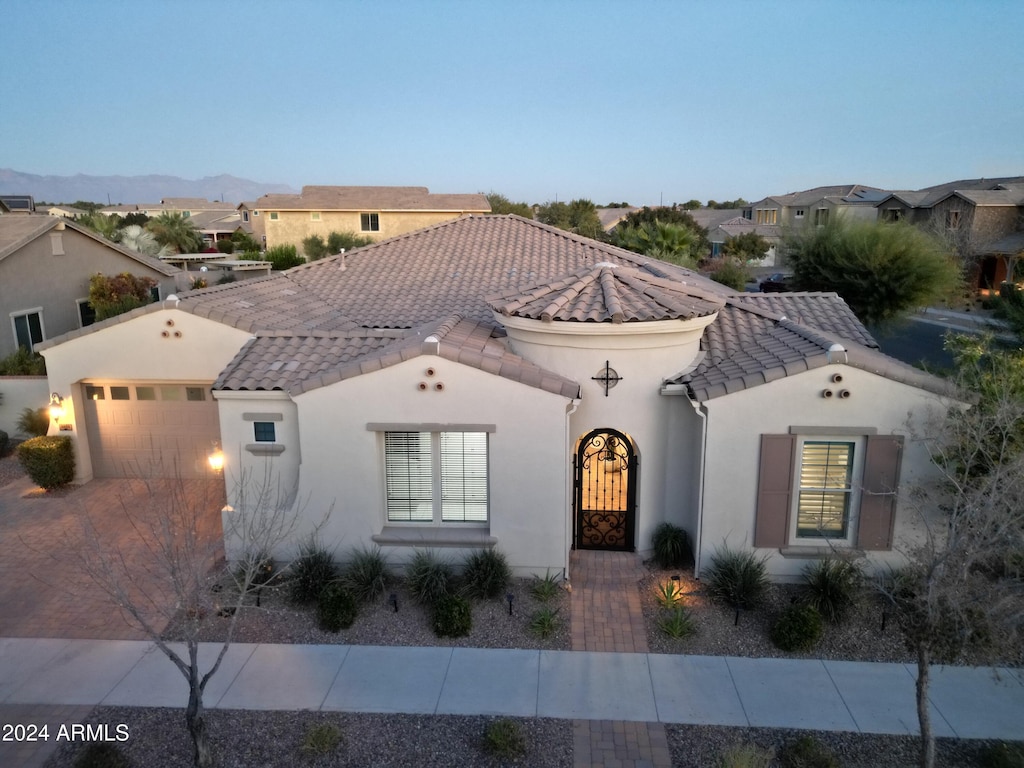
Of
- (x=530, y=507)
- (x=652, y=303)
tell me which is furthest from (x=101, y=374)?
(x=652, y=303)

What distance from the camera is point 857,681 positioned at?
9.08 meters

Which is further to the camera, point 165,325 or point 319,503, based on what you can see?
point 165,325

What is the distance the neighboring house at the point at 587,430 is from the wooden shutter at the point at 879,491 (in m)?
0.03

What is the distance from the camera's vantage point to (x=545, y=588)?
10.9 m

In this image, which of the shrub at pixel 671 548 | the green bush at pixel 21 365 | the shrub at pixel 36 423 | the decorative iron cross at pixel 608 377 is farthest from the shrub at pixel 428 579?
the green bush at pixel 21 365

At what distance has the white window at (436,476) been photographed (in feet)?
37.2

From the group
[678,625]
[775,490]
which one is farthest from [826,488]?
[678,625]

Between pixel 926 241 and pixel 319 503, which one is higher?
pixel 926 241

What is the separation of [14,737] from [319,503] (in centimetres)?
468

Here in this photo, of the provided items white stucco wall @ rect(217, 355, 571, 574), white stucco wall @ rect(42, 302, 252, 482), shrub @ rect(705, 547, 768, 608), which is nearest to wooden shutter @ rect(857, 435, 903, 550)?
shrub @ rect(705, 547, 768, 608)

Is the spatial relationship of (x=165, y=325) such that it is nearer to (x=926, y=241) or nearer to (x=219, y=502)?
(x=219, y=502)

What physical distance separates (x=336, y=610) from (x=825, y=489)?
764 centimetres

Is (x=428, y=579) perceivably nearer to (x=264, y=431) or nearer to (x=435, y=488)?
(x=435, y=488)

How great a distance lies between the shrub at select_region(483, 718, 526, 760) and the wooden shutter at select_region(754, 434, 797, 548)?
519cm
